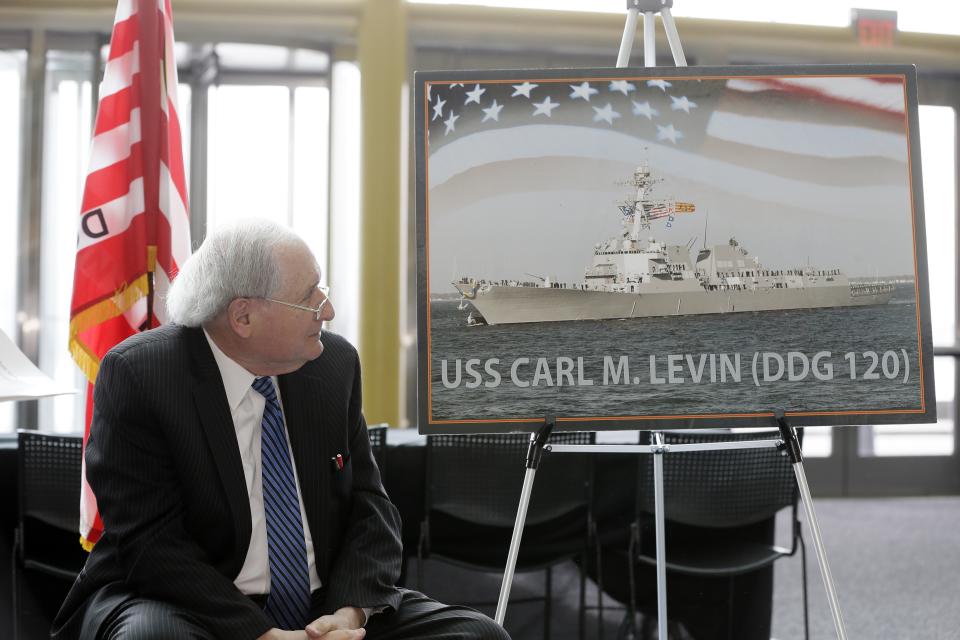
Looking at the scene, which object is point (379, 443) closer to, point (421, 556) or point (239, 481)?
point (421, 556)

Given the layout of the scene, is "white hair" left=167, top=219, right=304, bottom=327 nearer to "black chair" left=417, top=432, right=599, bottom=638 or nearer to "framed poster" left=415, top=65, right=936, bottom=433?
"framed poster" left=415, top=65, right=936, bottom=433

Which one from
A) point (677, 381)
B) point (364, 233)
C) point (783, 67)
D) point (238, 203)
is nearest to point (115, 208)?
point (677, 381)

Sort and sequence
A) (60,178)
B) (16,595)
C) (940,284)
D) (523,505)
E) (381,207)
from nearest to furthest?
(523,505) → (16,595) → (381,207) → (60,178) → (940,284)

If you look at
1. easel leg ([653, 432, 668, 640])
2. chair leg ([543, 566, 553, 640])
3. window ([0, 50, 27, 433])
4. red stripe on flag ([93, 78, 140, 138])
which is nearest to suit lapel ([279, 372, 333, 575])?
easel leg ([653, 432, 668, 640])

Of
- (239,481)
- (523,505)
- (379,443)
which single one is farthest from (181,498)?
(379,443)

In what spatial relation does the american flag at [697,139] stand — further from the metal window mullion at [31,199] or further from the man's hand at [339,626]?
the metal window mullion at [31,199]

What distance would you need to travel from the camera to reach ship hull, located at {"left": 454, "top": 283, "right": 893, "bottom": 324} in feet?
7.75

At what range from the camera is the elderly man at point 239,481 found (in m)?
1.64

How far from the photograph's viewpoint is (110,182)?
8.85 ft

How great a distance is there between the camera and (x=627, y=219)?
95.7 inches

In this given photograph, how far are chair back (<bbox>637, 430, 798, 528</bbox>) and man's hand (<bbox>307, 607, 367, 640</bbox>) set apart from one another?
148 centimetres

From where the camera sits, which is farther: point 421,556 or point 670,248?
point 421,556

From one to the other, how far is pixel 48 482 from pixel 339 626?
1.65 metres
